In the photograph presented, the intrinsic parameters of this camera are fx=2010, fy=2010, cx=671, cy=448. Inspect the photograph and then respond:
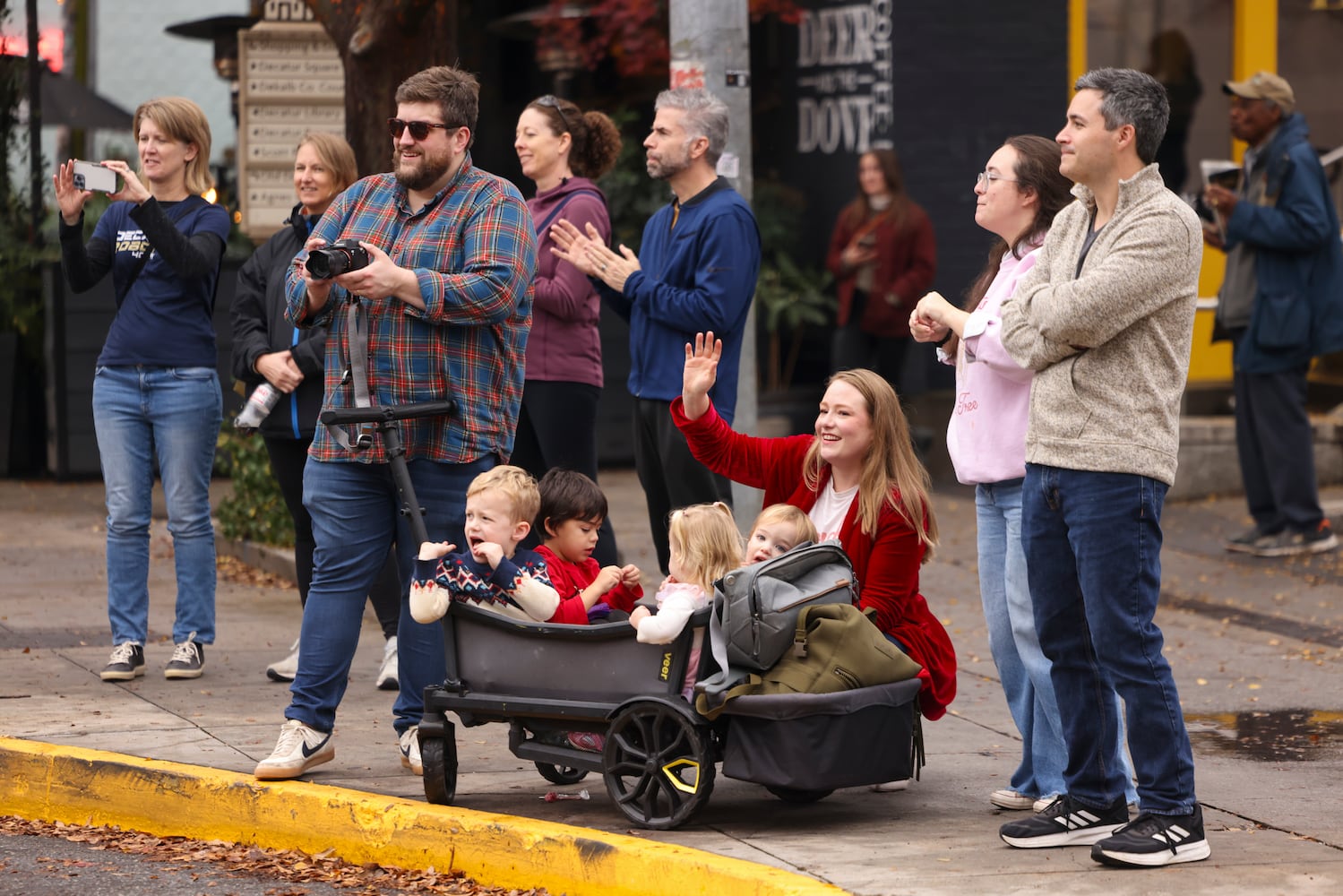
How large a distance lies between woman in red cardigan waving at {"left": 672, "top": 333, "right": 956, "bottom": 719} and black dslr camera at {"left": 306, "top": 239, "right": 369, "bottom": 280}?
3.08ft

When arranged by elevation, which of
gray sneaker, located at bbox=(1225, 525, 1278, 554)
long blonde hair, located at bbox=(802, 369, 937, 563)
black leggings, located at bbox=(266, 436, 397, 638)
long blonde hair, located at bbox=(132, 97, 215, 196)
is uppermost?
long blonde hair, located at bbox=(132, 97, 215, 196)

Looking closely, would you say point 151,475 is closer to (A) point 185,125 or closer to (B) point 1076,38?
(A) point 185,125

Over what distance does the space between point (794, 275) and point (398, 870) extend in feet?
28.1

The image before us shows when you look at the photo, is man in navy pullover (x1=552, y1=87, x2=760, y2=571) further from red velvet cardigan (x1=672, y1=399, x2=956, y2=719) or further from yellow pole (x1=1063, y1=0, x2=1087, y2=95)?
yellow pole (x1=1063, y1=0, x2=1087, y2=95)

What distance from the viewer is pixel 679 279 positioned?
22.0 feet

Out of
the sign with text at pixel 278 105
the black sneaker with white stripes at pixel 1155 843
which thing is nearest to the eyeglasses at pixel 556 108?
the black sneaker with white stripes at pixel 1155 843

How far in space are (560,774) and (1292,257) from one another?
222 inches

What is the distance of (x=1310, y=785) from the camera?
5656 mm

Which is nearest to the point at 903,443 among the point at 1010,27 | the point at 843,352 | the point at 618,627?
the point at 618,627

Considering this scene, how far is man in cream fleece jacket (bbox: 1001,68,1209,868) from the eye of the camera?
459 cm

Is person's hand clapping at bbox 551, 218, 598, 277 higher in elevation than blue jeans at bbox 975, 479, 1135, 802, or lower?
higher

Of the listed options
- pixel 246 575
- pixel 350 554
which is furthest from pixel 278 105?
pixel 350 554

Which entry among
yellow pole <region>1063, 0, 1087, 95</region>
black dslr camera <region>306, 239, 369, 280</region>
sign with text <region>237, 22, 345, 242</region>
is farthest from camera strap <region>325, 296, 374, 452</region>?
yellow pole <region>1063, 0, 1087, 95</region>

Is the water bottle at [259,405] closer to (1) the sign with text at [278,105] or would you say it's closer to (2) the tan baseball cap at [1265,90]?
(2) the tan baseball cap at [1265,90]
